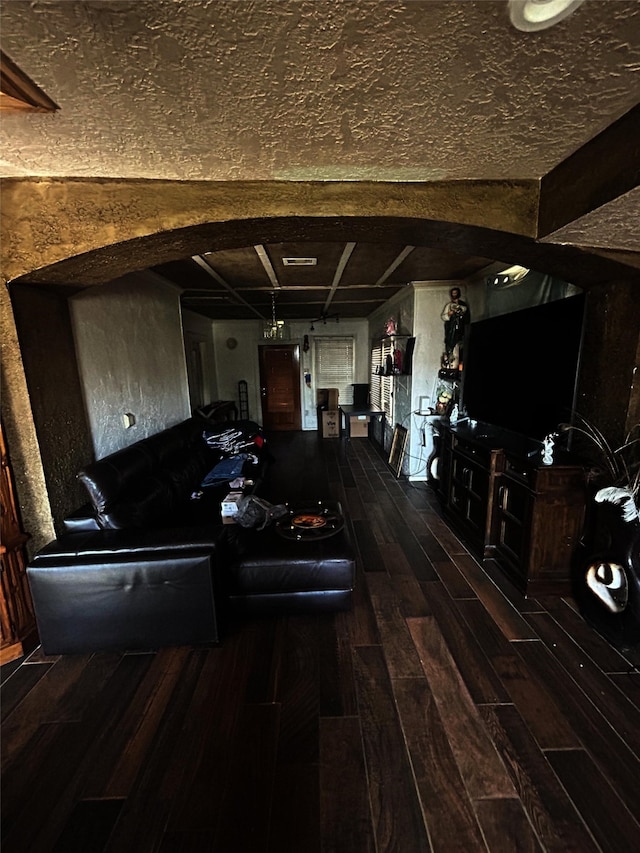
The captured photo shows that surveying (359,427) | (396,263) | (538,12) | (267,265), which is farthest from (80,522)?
(359,427)

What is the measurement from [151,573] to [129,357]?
2.05 m

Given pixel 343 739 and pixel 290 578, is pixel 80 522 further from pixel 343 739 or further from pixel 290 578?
pixel 343 739

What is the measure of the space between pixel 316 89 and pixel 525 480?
223cm

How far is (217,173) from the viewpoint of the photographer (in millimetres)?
1521

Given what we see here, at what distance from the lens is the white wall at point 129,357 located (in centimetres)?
245

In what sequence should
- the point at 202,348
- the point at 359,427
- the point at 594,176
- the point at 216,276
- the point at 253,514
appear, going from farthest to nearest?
the point at 359,427 < the point at 202,348 < the point at 216,276 < the point at 253,514 < the point at 594,176

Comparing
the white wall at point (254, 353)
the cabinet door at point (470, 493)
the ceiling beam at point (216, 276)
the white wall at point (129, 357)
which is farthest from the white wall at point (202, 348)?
the cabinet door at point (470, 493)

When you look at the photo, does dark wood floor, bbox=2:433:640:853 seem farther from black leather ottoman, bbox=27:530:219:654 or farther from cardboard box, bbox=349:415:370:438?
cardboard box, bbox=349:415:370:438

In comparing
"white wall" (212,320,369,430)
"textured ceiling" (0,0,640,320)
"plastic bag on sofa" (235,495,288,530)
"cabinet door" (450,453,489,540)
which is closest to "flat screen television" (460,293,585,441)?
"cabinet door" (450,453,489,540)

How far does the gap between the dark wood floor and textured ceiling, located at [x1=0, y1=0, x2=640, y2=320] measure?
2091 mm

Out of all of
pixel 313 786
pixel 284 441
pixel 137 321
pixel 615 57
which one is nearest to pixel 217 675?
pixel 313 786

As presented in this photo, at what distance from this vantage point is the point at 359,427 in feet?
22.1

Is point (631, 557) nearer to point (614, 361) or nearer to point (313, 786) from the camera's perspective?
point (614, 361)

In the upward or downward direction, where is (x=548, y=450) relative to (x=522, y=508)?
upward
